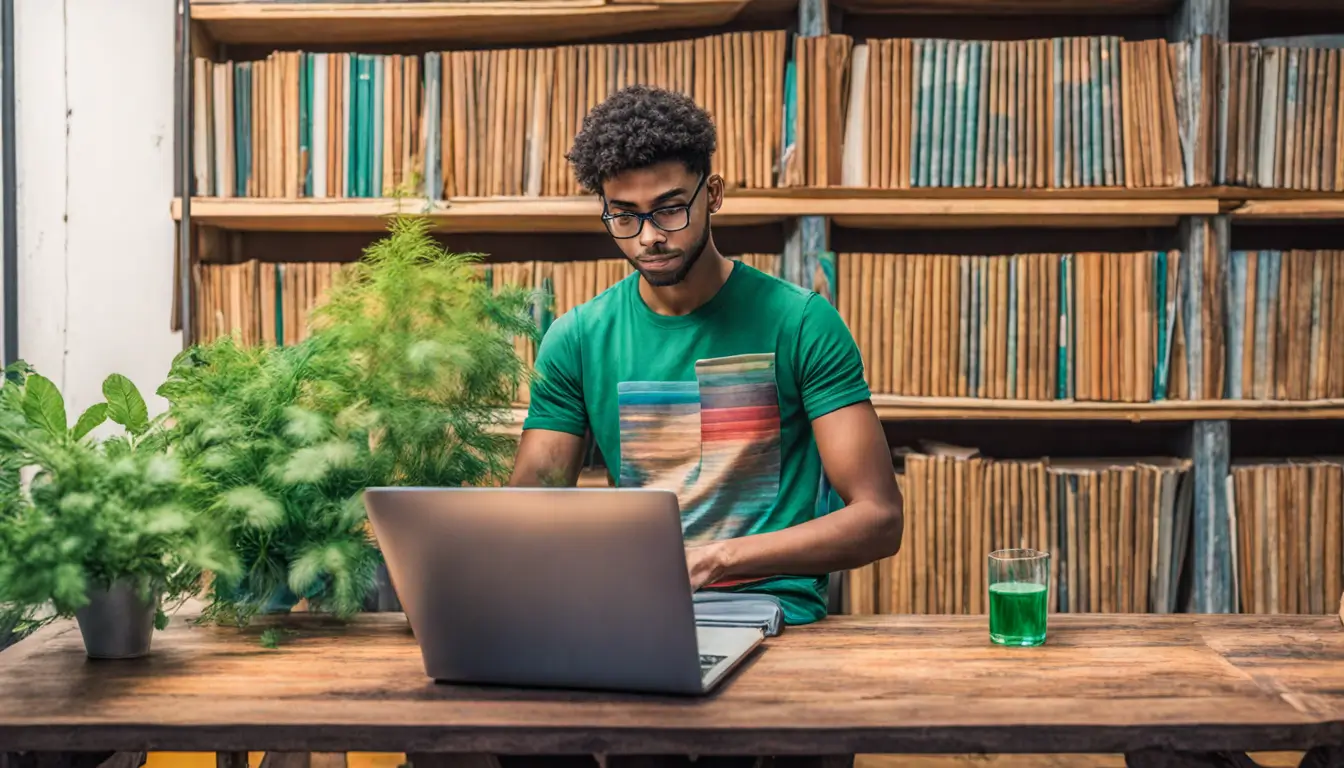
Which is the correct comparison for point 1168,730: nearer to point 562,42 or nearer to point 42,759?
point 42,759

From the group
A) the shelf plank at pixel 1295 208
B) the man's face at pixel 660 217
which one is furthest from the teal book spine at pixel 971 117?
the man's face at pixel 660 217

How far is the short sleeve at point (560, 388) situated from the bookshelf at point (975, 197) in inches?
27.0

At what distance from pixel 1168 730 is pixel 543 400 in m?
0.99

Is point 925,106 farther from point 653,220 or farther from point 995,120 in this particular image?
point 653,220

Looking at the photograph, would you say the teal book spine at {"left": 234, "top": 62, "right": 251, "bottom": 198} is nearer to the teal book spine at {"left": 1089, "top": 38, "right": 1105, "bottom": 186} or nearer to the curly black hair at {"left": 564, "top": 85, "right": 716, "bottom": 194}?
the curly black hair at {"left": 564, "top": 85, "right": 716, "bottom": 194}

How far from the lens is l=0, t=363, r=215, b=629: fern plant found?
1.12 meters

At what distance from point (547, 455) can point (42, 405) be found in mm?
672

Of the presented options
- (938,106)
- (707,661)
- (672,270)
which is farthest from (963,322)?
(707,661)

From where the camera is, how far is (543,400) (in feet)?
5.67

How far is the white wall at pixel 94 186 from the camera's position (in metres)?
2.54

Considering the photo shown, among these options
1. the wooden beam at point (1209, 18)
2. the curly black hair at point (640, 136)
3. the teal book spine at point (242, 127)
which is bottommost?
the curly black hair at point (640, 136)

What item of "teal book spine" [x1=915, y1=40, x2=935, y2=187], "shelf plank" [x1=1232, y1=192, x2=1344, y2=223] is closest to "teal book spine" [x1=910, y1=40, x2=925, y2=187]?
"teal book spine" [x1=915, y1=40, x2=935, y2=187]

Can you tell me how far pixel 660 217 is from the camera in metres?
1.55

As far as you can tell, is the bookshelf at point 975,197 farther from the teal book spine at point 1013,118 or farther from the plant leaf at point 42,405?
the plant leaf at point 42,405
